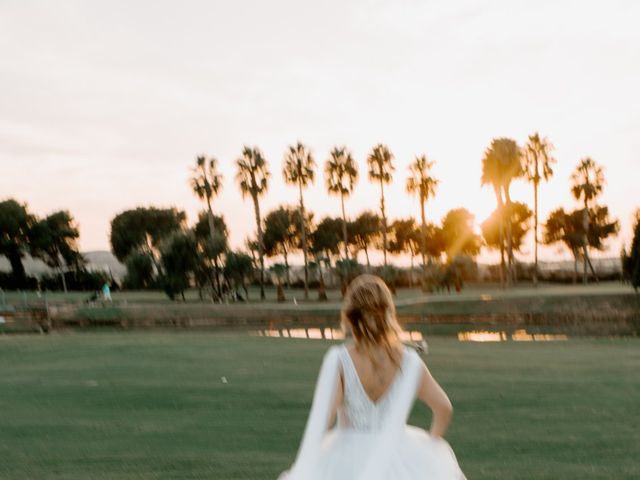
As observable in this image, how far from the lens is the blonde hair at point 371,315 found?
3.67 metres

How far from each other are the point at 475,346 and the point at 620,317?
69.4 ft

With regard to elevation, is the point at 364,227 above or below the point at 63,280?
above

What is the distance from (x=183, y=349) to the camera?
23.5 m

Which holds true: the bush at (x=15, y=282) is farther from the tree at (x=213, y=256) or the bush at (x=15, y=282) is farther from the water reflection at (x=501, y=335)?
the water reflection at (x=501, y=335)

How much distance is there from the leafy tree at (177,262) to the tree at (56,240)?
26.6 metres

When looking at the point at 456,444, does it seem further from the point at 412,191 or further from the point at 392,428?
the point at 412,191

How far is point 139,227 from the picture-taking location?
120 m

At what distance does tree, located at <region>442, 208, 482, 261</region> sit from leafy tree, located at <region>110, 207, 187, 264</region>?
1735 inches

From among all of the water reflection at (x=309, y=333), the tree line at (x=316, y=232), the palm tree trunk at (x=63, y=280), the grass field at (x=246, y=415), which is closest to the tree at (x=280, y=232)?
the tree line at (x=316, y=232)

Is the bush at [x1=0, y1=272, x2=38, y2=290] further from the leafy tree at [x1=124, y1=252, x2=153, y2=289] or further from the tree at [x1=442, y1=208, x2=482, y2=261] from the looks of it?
the tree at [x1=442, y1=208, x2=482, y2=261]

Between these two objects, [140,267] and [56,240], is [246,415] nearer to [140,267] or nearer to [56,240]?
[140,267]

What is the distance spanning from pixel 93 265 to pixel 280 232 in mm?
48452

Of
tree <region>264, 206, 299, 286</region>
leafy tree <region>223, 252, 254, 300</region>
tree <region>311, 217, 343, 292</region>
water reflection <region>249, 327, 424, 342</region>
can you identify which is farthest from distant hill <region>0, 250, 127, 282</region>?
water reflection <region>249, 327, 424, 342</region>

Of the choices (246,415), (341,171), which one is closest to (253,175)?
(341,171)
